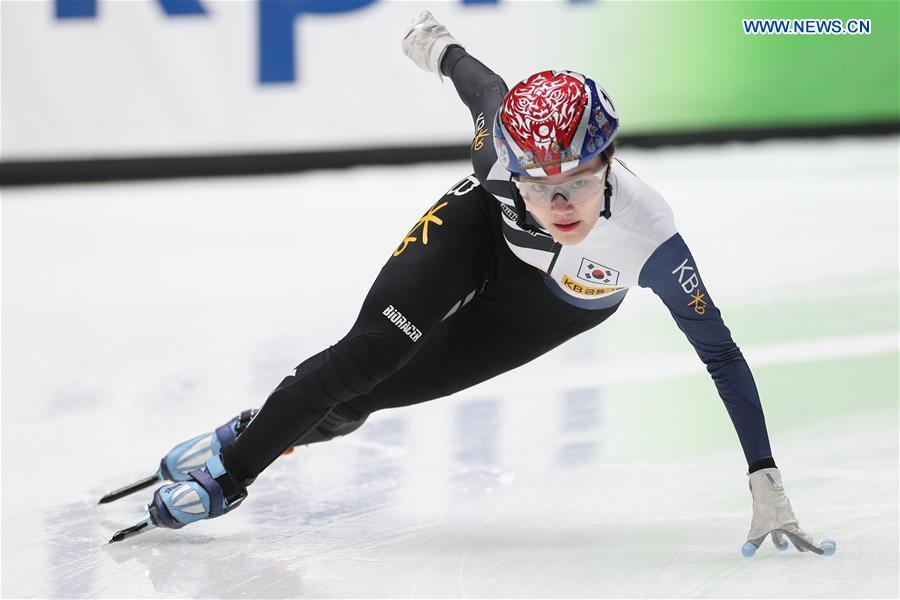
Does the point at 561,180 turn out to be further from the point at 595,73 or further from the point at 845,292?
the point at 595,73

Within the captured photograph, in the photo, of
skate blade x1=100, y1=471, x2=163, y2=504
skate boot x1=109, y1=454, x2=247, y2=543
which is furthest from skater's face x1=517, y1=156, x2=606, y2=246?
skate blade x1=100, y1=471, x2=163, y2=504

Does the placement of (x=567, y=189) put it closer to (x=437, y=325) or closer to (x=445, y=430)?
(x=437, y=325)

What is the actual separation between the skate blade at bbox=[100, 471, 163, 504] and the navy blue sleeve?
1.41m

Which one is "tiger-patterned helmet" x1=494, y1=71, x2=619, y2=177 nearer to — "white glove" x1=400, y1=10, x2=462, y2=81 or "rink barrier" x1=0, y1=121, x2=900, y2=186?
"white glove" x1=400, y1=10, x2=462, y2=81

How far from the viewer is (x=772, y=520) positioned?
2.54 m

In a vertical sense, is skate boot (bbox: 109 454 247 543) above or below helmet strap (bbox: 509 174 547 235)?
below

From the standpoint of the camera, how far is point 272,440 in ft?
8.64

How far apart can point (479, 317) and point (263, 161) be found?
5.31m

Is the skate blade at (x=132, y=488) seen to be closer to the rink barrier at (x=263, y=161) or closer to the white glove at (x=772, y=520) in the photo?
the white glove at (x=772, y=520)

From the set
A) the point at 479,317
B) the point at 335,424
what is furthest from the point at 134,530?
the point at 479,317

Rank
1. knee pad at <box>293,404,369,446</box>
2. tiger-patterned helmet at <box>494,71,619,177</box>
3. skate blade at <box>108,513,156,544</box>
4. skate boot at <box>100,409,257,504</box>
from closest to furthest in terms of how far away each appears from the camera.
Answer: tiger-patterned helmet at <box>494,71,619,177</box>
skate blade at <box>108,513,156,544</box>
knee pad at <box>293,404,369,446</box>
skate boot at <box>100,409,257,504</box>

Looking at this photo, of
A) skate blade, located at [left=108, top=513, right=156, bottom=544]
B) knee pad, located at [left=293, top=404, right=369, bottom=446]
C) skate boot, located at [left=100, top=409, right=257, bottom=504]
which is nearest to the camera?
skate blade, located at [left=108, top=513, right=156, bottom=544]

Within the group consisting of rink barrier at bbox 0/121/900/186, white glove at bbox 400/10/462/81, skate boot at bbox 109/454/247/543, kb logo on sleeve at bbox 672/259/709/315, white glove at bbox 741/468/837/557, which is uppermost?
white glove at bbox 400/10/462/81

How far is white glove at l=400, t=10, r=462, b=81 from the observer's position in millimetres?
3145
